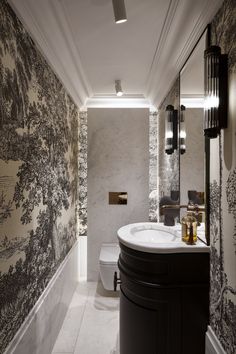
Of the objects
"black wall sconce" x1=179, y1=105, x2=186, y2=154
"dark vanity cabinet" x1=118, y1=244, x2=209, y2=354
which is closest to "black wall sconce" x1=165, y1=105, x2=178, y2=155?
"black wall sconce" x1=179, y1=105, x2=186, y2=154

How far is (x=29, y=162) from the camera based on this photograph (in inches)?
59.4

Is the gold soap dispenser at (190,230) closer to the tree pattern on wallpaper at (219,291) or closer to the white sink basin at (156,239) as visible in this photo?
the white sink basin at (156,239)

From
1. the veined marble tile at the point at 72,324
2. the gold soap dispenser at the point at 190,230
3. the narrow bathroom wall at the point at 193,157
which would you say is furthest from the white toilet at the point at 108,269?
the gold soap dispenser at the point at 190,230

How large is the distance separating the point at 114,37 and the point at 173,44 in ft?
1.47

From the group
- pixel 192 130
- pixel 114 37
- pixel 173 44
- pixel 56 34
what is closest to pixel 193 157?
pixel 192 130

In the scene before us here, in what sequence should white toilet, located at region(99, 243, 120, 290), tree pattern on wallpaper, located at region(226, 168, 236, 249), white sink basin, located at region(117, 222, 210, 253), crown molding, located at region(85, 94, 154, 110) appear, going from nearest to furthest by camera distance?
tree pattern on wallpaper, located at region(226, 168, 236, 249)
white sink basin, located at region(117, 222, 210, 253)
white toilet, located at region(99, 243, 120, 290)
crown molding, located at region(85, 94, 154, 110)

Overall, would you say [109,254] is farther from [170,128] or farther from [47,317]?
[170,128]

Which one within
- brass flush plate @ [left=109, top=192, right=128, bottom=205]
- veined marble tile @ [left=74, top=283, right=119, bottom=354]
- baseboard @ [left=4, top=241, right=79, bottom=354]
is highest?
brass flush plate @ [left=109, top=192, right=128, bottom=205]

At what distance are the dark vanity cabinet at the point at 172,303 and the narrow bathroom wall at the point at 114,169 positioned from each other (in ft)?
5.63

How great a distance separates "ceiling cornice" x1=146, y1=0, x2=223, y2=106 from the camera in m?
1.41

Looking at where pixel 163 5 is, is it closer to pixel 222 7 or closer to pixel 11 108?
pixel 222 7

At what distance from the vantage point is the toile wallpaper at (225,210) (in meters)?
1.13

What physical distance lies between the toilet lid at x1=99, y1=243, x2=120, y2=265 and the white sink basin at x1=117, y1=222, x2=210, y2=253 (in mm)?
773

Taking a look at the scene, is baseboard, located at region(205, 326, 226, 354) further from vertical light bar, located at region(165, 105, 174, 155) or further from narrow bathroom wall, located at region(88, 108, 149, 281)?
A: narrow bathroom wall, located at region(88, 108, 149, 281)
